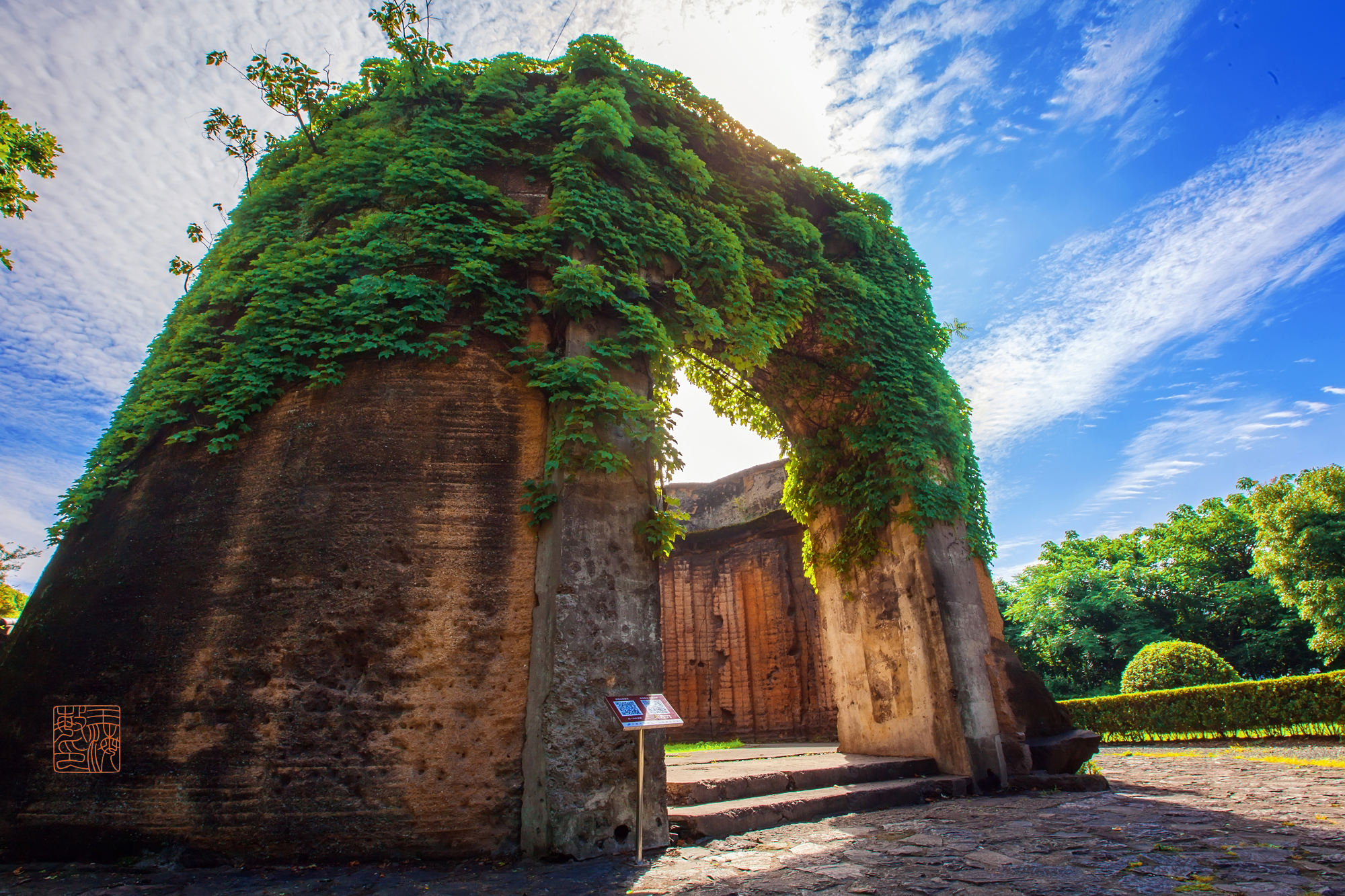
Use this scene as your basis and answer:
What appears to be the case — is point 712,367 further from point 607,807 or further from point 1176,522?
point 1176,522

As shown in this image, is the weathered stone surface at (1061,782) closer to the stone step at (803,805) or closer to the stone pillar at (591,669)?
the stone step at (803,805)

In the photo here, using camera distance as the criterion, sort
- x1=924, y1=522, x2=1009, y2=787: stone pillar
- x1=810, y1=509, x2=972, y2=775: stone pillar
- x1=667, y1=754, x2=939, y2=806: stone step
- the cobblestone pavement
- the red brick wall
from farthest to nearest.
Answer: the red brick wall, x1=810, y1=509, x2=972, y2=775: stone pillar, x1=924, y1=522, x2=1009, y2=787: stone pillar, x1=667, y1=754, x2=939, y2=806: stone step, the cobblestone pavement

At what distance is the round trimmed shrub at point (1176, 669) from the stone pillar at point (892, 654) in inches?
472

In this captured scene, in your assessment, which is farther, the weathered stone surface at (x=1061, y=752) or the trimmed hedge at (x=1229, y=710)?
the trimmed hedge at (x=1229, y=710)

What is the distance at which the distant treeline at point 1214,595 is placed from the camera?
18.8m

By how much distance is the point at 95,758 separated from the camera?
409 cm

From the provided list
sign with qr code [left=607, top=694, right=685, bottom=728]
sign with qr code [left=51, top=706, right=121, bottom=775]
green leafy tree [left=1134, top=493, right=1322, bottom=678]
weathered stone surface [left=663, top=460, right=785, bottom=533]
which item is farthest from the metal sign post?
green leafy tree [left=1134, top=493, right=1322, bottom=678]

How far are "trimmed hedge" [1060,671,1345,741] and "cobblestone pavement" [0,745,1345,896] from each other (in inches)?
423

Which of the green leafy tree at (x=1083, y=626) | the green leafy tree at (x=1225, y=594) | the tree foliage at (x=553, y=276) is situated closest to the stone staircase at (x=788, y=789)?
the tree foliage at (x=553, y=276)

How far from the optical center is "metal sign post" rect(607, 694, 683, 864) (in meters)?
3.74

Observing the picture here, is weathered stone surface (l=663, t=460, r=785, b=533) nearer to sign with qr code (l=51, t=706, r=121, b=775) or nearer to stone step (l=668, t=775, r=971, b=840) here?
stone step (l=668, t=775, r=971, b=840)

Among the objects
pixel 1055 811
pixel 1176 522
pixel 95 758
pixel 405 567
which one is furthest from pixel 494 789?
pixel 1176 522

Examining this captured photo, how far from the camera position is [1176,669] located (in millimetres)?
15609

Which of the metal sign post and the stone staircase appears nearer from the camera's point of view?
the metal sign post
